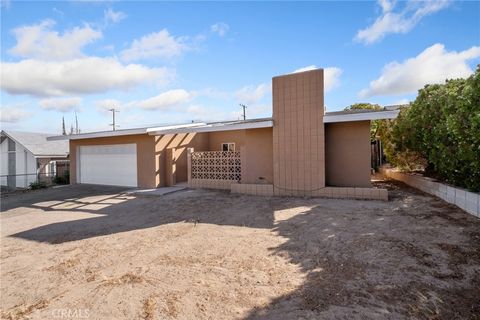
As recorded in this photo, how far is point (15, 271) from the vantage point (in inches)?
195

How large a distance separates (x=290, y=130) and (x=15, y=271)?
27.8 feet

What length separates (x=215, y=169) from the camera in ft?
40.5

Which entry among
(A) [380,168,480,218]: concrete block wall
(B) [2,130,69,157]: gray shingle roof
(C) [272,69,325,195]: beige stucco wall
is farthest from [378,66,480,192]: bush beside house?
(B) [2,130,69,157]: gray shingle roof

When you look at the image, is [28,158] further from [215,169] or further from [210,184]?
[215,169]

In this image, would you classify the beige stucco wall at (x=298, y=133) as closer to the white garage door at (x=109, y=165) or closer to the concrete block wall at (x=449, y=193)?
the concrete block wall at (x=449, y=193)

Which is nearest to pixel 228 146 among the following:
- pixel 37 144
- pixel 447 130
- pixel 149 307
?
pixel 447 130

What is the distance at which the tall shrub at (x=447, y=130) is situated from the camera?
6.07 metres

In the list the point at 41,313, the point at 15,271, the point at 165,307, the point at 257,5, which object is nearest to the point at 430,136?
the point at 257,5

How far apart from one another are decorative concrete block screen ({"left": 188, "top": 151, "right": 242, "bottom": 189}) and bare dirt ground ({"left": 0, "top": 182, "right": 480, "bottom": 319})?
365 centimetres

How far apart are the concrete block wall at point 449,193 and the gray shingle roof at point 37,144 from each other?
923 inches

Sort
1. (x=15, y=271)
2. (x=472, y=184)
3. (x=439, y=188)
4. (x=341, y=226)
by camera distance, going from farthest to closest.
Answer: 1. (x=439, y=188)
2. (x=472, y=184)
3. (x=341, y=226)
4. (x=15, y=271)

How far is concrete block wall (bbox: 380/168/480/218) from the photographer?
6620 mm

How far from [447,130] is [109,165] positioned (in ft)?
50.7

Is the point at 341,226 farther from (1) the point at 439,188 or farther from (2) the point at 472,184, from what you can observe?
(1) the point at 439,188
